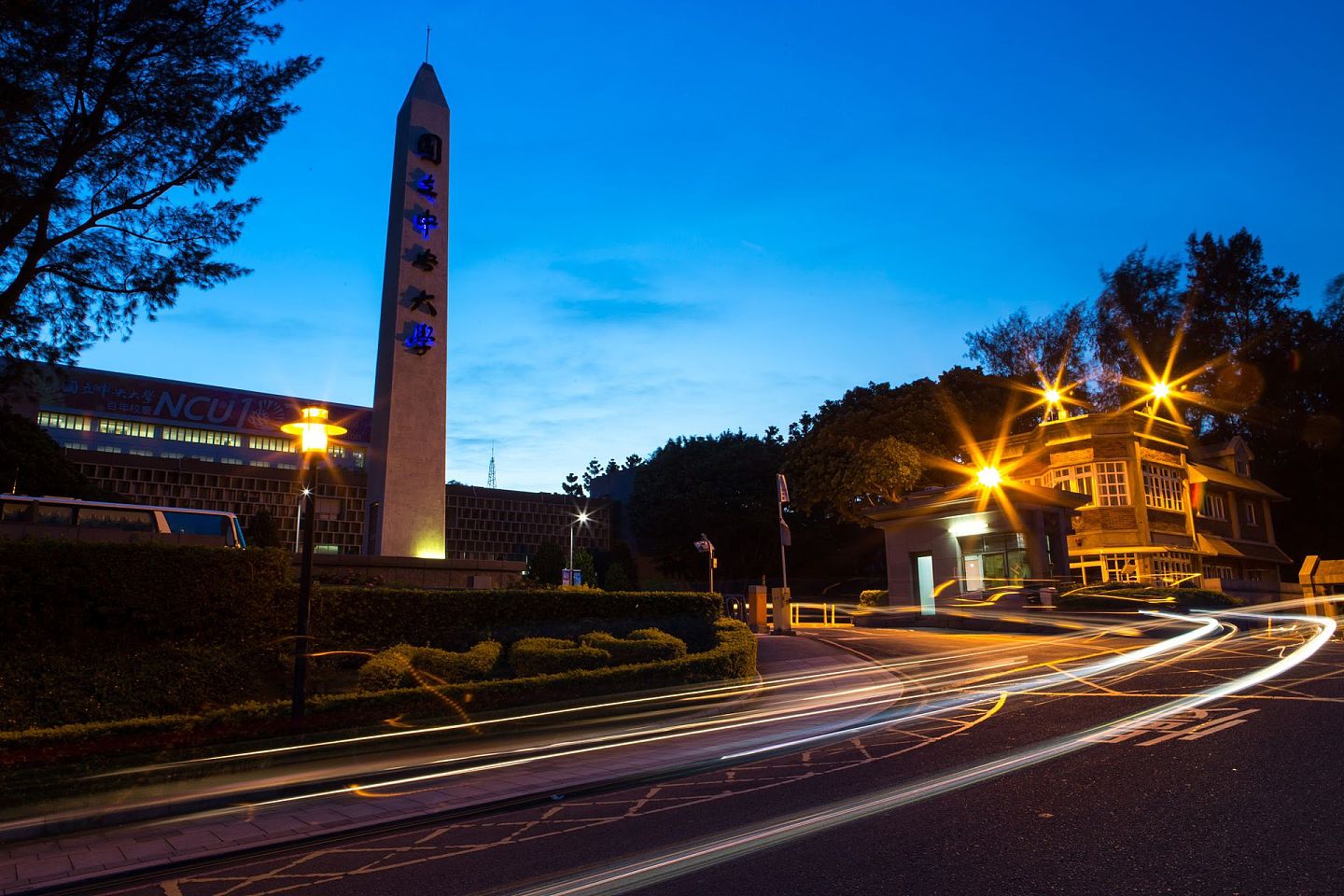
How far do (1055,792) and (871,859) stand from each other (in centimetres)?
236

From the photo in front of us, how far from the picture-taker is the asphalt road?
16.6ft

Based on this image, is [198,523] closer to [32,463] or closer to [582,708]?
[582,708]

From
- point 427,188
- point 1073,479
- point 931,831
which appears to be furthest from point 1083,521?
point 931,831

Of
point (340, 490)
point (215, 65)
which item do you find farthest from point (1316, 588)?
point (340, 490)

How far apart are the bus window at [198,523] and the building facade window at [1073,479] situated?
112 ft

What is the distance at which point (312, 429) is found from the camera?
1243 centimetres

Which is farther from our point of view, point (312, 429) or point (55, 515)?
point (55, 515)

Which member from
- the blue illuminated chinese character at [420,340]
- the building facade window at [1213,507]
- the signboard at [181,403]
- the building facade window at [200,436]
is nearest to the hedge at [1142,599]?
the building facade window at [1213,507]

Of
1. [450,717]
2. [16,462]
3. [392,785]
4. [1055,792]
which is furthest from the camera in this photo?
[16,462]

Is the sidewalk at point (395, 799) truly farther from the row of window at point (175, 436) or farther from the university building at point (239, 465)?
the row of window at point (175, 436)

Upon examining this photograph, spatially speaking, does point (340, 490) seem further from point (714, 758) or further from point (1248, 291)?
point (1248, 291)

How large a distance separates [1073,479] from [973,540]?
8422mm

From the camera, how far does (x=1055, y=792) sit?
687cm

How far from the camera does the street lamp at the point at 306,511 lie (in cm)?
1116
